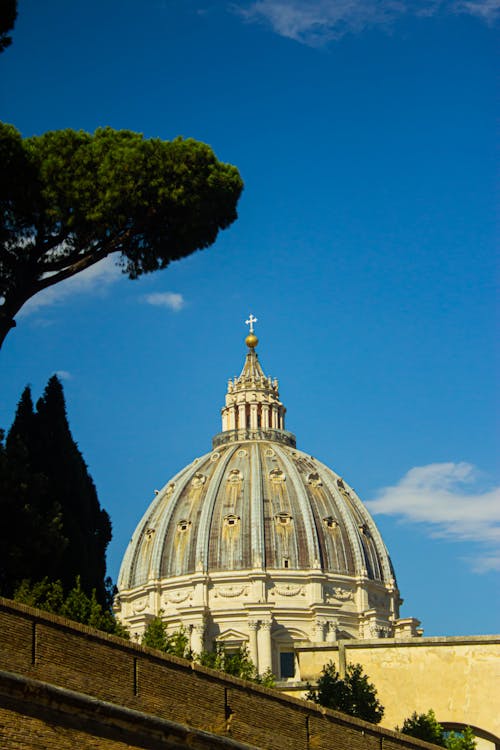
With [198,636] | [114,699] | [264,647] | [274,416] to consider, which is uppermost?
[274,416]

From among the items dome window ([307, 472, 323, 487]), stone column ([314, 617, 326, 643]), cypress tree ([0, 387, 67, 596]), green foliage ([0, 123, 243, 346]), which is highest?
dome window ([307, 472, 323, 487])

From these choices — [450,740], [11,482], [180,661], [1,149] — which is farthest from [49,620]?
[450,740]

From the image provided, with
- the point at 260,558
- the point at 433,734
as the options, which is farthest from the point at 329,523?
the point at 433,734

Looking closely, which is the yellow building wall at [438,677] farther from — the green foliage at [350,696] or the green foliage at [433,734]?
the green foliage at [433,734]

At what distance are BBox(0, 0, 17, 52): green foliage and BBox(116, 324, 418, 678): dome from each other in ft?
184

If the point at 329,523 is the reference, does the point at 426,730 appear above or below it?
below

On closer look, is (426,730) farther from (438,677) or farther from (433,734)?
(438,677)

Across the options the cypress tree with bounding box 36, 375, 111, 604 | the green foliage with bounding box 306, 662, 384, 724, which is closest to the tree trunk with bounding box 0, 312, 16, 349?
the cypress tree with bounding box 36, 375, 111, 604

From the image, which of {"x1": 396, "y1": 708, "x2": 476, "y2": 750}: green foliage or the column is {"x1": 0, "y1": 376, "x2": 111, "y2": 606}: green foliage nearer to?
{"x1": 396, "y1": 708, "x2": 476, "y2": 750}: green foliage

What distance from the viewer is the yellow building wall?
87.6ft

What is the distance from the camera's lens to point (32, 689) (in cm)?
1132

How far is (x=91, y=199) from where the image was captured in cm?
2039

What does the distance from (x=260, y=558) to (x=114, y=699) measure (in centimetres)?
6612

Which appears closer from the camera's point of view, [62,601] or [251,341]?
[62,601]
